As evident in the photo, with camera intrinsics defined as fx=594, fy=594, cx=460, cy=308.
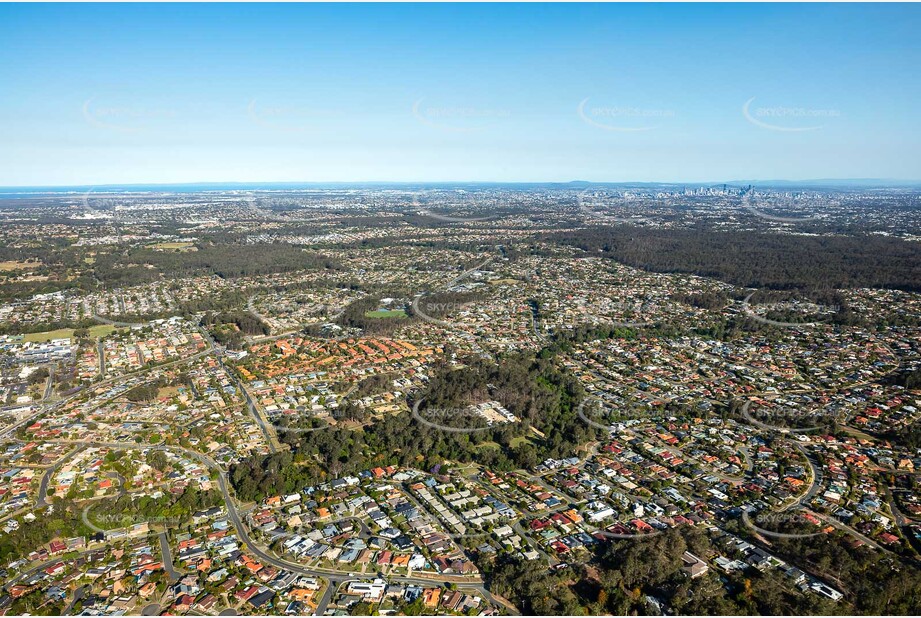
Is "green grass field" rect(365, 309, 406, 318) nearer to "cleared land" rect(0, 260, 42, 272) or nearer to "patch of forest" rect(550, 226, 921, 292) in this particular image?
"patch of forest" rect(550, 226, 921, 292)

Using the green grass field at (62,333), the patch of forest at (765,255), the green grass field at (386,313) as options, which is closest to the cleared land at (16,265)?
the green grass field at (62,333)

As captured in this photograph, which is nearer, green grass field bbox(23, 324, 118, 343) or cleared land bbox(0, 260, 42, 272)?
green grass field bbox(23, 324, 118, 343)

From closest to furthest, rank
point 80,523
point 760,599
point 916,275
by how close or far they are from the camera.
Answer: point 760,599, point 80,523, point 916,275

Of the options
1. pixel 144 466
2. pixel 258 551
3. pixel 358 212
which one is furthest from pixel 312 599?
pixel 358 212

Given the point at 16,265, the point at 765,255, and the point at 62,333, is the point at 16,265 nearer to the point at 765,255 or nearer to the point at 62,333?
the point at 62,333

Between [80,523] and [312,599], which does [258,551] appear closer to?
[312,599]

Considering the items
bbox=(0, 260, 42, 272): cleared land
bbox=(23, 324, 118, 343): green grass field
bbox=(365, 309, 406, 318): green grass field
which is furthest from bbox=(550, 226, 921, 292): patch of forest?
bbox=(0, 260, 42, 272): cleared land

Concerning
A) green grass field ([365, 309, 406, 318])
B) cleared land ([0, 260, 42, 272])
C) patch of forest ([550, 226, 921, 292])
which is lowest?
green grass field ([365, 309, 406, 318])

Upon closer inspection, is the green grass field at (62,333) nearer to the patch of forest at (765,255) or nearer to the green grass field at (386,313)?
the green grass field at (386,313)
